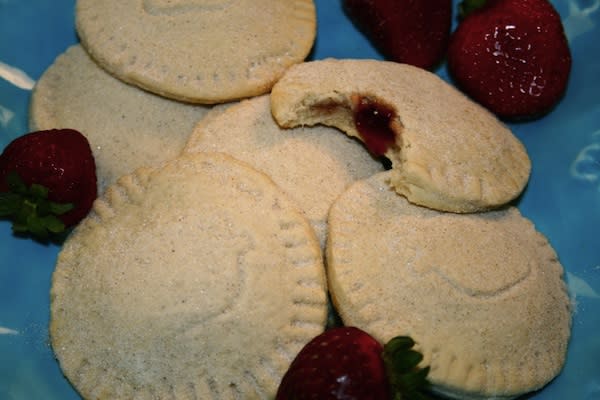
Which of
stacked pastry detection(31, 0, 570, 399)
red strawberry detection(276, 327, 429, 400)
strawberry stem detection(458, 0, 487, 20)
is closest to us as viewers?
red strawberry detection(276, 327, 429, 400)

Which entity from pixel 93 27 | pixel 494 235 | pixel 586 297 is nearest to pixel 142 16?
pixel 93 27

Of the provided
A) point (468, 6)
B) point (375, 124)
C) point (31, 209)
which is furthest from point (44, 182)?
point (468, 6)

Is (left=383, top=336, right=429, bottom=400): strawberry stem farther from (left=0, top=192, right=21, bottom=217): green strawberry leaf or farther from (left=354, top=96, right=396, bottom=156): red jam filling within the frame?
(left=0, top=192, right=21, bottom=217): green strawberry leaf

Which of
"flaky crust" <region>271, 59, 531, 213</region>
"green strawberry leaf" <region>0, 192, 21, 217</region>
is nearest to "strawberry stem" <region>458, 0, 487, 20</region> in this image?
"flaky crust" <region>271, 59, 531, 213</region>

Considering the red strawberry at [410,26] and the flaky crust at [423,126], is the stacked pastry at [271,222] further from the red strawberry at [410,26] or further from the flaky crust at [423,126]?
the red strawberry at [410,26]

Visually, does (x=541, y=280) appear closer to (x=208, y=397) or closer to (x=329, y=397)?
(x=329, y=397)

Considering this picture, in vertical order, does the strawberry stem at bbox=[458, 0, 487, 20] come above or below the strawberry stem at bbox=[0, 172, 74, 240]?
above

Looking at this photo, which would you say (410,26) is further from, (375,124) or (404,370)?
(404,370)
